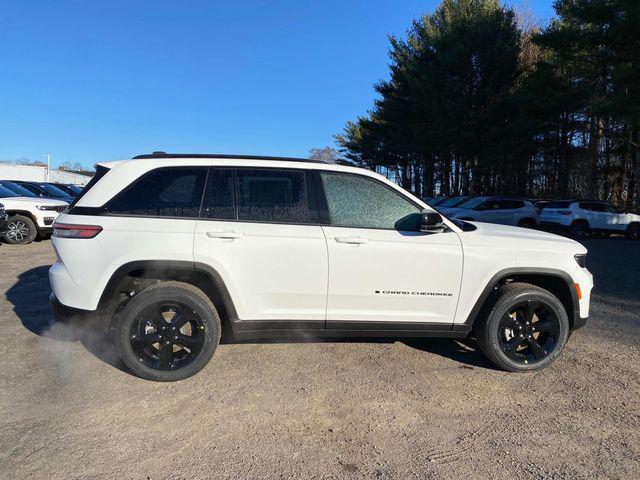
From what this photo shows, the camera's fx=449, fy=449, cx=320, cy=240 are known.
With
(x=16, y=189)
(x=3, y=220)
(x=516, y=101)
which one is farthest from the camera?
(x=516, y=101)

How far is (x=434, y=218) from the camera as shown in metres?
3.69

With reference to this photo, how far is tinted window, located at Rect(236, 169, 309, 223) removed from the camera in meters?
3.73

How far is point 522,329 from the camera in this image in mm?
3881

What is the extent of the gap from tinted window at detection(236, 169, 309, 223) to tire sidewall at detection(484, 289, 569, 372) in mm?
1809

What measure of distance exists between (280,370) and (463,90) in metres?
26.3

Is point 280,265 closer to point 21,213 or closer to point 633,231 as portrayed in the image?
point 21,213

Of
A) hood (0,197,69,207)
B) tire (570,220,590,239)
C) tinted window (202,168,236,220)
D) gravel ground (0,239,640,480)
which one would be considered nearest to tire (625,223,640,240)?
tire (570,220,590,239)

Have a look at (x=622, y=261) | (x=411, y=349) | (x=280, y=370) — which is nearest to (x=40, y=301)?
(x=280, y=370)

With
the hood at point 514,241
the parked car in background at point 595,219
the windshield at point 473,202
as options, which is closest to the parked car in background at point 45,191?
the windshield at point 473,202

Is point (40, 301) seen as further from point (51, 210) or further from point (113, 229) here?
point (51, 210)

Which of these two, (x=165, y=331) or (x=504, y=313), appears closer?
(x=165, y=331)

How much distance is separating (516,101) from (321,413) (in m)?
25.1

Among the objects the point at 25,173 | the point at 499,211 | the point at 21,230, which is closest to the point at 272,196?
the point at 21,230

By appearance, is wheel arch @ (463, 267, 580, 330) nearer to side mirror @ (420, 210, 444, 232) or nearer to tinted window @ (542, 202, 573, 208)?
→ side mirror @ (420, 210, 444, 232)
